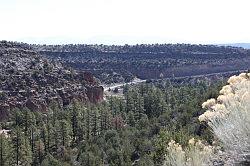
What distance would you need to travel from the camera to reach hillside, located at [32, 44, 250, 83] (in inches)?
6334

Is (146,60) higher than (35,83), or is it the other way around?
(146,60)

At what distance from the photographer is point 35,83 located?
95.1m

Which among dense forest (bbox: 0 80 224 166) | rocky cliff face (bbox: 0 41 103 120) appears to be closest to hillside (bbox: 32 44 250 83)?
rocky cliff face (bbox: 0 41 103 120)

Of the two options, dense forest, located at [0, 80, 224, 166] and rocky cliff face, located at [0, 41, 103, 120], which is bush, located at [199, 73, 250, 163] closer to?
dense forest, located at [0, 80, 224, 166]

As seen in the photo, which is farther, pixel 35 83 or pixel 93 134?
pixel 35 83

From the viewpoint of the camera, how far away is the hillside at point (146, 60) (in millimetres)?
160875

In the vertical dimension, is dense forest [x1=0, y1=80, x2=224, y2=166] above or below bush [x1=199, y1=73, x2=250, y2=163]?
below

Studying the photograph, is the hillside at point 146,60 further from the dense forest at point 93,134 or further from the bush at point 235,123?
the bush at point 235,123

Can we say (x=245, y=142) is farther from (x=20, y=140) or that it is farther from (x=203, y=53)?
(x=203, y=53)

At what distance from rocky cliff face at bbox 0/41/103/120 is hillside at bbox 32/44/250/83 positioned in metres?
42.4

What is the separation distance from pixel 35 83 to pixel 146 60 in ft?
264

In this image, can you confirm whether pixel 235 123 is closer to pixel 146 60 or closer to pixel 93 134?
pixel 93 134

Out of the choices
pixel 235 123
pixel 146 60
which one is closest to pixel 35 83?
pixel 146 60

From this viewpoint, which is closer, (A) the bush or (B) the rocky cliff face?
(A) the bush
